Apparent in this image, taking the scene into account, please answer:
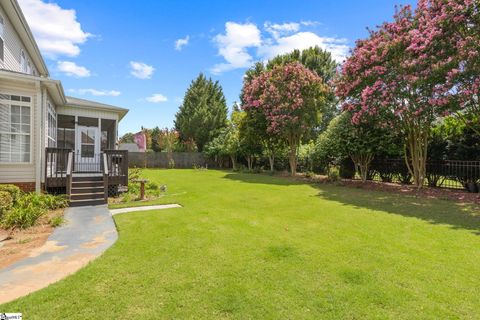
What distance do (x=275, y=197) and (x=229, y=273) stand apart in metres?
6.40

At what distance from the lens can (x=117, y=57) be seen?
49.7ft

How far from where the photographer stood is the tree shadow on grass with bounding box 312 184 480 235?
21.5ft

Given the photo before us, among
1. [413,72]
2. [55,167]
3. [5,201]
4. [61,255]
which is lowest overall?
[61,255]

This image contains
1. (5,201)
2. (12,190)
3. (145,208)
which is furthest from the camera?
(145,208)

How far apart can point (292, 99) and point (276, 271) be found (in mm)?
14081

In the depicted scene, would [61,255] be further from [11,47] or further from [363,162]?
[363,162]

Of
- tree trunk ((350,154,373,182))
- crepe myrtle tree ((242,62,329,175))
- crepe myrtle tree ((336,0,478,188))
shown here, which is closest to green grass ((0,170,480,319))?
crepe myrtle tree ((336,0,478,188))

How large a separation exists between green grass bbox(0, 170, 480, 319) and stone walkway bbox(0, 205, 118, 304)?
0.86 ft

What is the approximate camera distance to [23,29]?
1002 cm

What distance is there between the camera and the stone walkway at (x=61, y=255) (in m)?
3.40

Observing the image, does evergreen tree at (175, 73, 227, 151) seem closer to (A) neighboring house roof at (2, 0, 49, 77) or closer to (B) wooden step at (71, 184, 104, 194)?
(A) neighboring house roof at (2, 0, 49, 77)

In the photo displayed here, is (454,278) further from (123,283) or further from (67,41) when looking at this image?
(67,41)

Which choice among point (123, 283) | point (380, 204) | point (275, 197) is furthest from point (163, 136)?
point (123, 283)

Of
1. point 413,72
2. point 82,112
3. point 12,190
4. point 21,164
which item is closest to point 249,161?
point 82,112
